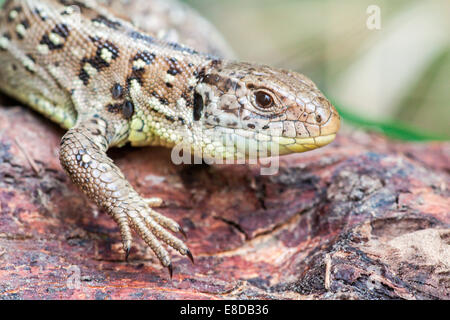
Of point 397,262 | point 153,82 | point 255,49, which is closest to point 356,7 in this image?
point 255,49

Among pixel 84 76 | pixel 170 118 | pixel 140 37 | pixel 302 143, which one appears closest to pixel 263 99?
pixel 302 143

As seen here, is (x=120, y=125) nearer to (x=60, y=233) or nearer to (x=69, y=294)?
(x=60, y=233)

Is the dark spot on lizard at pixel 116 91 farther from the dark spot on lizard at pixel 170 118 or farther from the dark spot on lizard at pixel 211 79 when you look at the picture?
the dark spot on lizard at pixel 211 79

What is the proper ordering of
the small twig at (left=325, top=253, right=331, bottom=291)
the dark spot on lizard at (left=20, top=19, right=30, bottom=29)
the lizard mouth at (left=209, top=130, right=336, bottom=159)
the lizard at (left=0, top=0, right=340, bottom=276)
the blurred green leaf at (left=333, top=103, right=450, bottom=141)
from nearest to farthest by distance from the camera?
the small twig at (left=325, top=253, right=331, bottom=291)
the lizard at (left=0, top=0, right=340, bottom=276)
the lizard mouth at (left=209, top=130, right=336, bottom=159)
the dark spot on lizard at (left=20, top=19, right=30, bottom=29)
the blurred green leaf at (left=333, top=103, right=450, bottom=141)

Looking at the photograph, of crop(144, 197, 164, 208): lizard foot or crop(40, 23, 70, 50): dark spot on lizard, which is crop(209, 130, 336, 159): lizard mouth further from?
crop(40, 23, 70, 50): dark spot on lizard

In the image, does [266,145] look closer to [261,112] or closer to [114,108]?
[261,112]

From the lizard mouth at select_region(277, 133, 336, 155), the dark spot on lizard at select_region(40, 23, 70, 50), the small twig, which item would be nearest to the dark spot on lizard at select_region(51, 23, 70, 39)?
the dark spot on lizard at select_region(40, 23, 70, 50)

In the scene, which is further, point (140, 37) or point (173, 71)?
point (140, 37)
